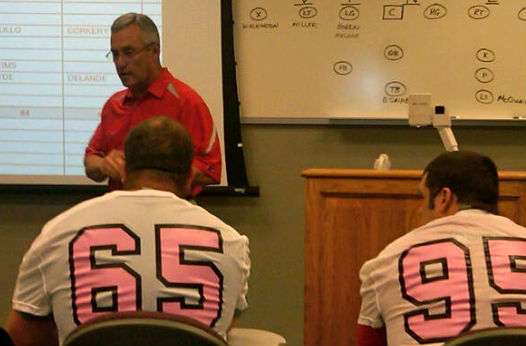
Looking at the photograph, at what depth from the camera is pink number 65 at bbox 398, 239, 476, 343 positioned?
190 cm

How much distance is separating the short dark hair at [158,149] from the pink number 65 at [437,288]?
0.66 meters

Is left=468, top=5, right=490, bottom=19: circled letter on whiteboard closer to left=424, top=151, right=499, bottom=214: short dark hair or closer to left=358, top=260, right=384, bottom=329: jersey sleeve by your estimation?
left=424, top=151, right=499, bottom=214: short dark hair

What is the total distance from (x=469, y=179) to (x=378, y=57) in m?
1.73

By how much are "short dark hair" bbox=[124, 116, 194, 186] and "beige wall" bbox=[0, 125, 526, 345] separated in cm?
187

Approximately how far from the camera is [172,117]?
2.93 meters

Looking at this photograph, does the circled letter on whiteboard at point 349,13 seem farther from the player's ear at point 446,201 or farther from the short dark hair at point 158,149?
the short dark hair at point 158,149

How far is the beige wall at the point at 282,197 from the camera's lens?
3850 mm

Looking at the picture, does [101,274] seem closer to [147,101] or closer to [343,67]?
[147,101]

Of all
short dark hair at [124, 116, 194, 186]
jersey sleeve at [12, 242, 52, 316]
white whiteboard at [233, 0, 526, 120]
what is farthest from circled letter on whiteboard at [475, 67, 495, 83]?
jersey sleeve at [12, 242, 52, 316]

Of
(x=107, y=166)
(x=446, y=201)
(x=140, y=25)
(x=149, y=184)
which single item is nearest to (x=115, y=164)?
(x=107, y=166)

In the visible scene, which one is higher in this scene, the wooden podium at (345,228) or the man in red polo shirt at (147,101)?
the man in red polo shirt at (147,101)

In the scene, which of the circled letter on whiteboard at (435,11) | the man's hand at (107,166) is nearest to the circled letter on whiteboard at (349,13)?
the circled letter on whiteboard at (435,11)

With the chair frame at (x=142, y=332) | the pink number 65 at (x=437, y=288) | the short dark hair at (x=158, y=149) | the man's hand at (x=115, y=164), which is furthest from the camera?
→ the man's hand at (x=115, y=164)

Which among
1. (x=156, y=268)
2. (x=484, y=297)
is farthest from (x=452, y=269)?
(x=156, y=268)
